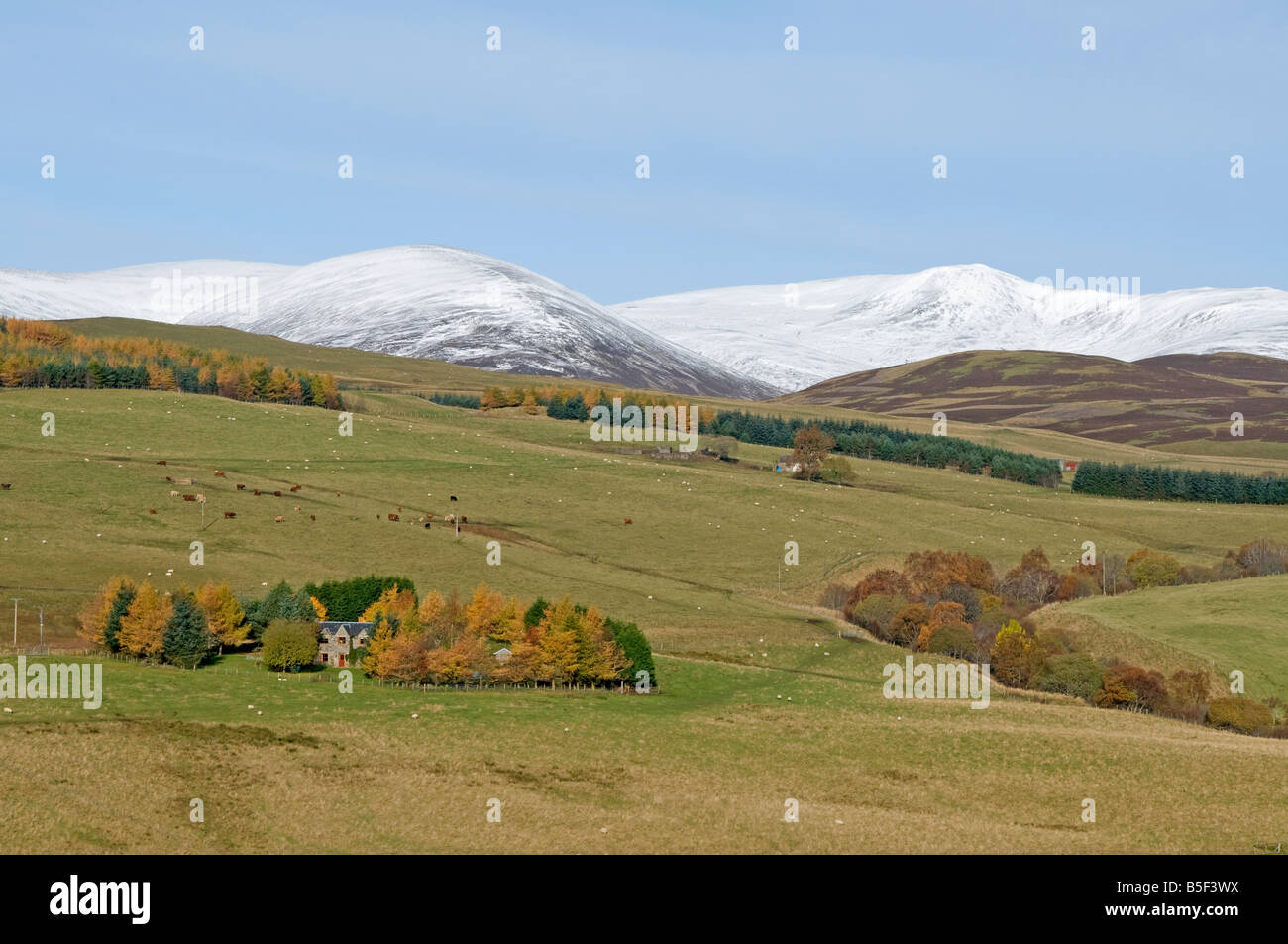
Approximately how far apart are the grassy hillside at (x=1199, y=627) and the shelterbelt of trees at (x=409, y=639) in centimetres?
3835

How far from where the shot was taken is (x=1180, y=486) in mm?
190500

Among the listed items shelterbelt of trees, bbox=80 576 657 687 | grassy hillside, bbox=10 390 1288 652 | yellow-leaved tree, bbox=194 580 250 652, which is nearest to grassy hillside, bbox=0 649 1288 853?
shelterbelt of trees, bbox=80 576 657 687

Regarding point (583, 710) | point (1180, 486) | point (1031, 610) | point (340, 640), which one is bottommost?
point (583, 710)

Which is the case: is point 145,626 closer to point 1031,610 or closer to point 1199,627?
point 1031,610

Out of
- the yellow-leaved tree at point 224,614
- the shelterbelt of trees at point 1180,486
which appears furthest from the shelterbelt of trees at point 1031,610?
the yellow-leaved tree at point 224,614

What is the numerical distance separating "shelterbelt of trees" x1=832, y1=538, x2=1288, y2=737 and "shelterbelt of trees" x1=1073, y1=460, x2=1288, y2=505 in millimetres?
44990

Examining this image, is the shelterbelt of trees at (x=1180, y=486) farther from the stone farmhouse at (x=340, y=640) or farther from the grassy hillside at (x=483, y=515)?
the stone farmhouse at (x=340, y=640)

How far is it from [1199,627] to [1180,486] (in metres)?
93.1

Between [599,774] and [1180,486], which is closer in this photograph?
[599,774]

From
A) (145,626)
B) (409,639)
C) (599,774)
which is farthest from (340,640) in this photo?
(599,774)

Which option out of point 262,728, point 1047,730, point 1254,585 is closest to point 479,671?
point 262,728

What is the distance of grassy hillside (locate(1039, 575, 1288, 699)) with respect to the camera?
95.6 meters
